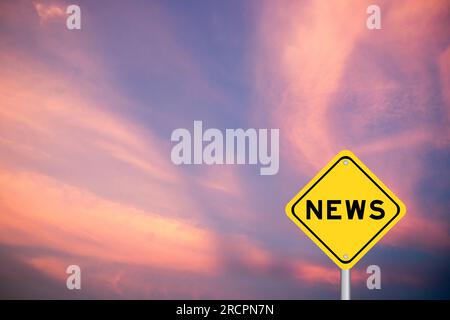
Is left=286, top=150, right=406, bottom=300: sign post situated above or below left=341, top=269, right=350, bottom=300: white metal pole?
above

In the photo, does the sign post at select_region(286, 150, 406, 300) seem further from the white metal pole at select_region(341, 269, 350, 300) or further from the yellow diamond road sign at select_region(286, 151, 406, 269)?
the white metal pole at select_region(341, 269, 350, 300)

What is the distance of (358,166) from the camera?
4309mm

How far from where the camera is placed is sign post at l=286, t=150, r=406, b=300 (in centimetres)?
421

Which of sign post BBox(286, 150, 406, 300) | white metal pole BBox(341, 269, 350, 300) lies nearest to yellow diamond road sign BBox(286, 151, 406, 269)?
sign post BBox(286, 150, 406, 300)

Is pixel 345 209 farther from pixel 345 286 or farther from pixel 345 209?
pixel 345 286

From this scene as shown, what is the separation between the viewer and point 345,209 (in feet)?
13.9

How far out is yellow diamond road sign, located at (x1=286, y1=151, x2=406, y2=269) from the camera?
4.21 metres

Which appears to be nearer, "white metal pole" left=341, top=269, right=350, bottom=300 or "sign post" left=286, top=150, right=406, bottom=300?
"white metal pole" left=341, top=269, right=350, bottom=300

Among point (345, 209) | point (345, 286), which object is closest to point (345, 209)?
point (345, 209)

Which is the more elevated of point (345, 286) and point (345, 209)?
point (345, 209)
